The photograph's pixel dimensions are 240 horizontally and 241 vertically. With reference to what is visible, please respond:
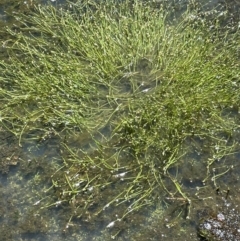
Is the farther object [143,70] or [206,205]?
[143,70]

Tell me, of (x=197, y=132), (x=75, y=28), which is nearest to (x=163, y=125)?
(x=197, y=132)

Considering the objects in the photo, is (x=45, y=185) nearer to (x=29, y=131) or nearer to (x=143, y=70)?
(x=29, y=131)

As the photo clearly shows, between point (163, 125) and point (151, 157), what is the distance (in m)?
0.28

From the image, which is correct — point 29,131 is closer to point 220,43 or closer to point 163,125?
point 163,125

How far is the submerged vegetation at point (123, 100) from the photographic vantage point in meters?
3.62

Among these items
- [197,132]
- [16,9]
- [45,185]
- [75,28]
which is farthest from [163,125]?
[16,9]

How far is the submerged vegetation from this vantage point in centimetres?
362

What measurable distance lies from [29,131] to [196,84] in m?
1.40

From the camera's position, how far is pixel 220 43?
4.31 m

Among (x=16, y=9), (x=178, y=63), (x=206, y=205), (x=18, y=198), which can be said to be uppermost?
(x=178, y=63)

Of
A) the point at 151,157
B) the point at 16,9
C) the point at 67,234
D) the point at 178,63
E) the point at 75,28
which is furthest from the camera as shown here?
the point at 16,9

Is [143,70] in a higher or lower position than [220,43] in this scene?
lower

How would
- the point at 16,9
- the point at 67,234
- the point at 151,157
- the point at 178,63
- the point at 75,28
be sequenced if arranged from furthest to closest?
the point at 16,9
the point at 75,28
the point at 178,63
the point at 151,157
the point at 67,234

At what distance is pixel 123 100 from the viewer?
3979mm
